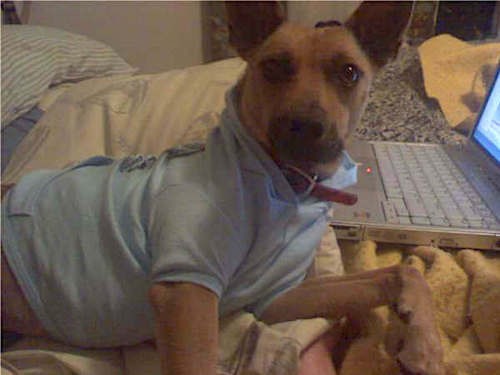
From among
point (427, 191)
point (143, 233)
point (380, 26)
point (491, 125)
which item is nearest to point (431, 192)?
point (427, 191)

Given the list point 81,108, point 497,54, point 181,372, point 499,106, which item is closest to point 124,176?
point 181,372

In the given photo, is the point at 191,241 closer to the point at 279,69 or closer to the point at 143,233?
the point at 143,233

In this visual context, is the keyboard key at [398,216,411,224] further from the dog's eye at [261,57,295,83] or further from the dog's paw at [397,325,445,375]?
the dog's eye at [261,57,295,83]

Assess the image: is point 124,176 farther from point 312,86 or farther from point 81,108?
point 81,108

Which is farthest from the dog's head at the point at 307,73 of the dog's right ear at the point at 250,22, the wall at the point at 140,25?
the wall at the point at 140,25

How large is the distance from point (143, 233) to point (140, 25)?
207 centimetres

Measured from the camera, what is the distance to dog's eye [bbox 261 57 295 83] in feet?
2.83

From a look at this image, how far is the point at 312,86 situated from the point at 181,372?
0.49 m

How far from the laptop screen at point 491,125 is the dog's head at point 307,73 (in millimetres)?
496

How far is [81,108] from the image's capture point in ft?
4.76

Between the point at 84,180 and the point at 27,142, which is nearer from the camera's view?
the point at 84,180

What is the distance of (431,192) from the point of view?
1.19 meters

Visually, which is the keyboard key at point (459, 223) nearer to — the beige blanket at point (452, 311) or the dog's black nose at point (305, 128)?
the beige blanket at point (452, 311)

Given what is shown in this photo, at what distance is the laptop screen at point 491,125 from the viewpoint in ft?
4.27
